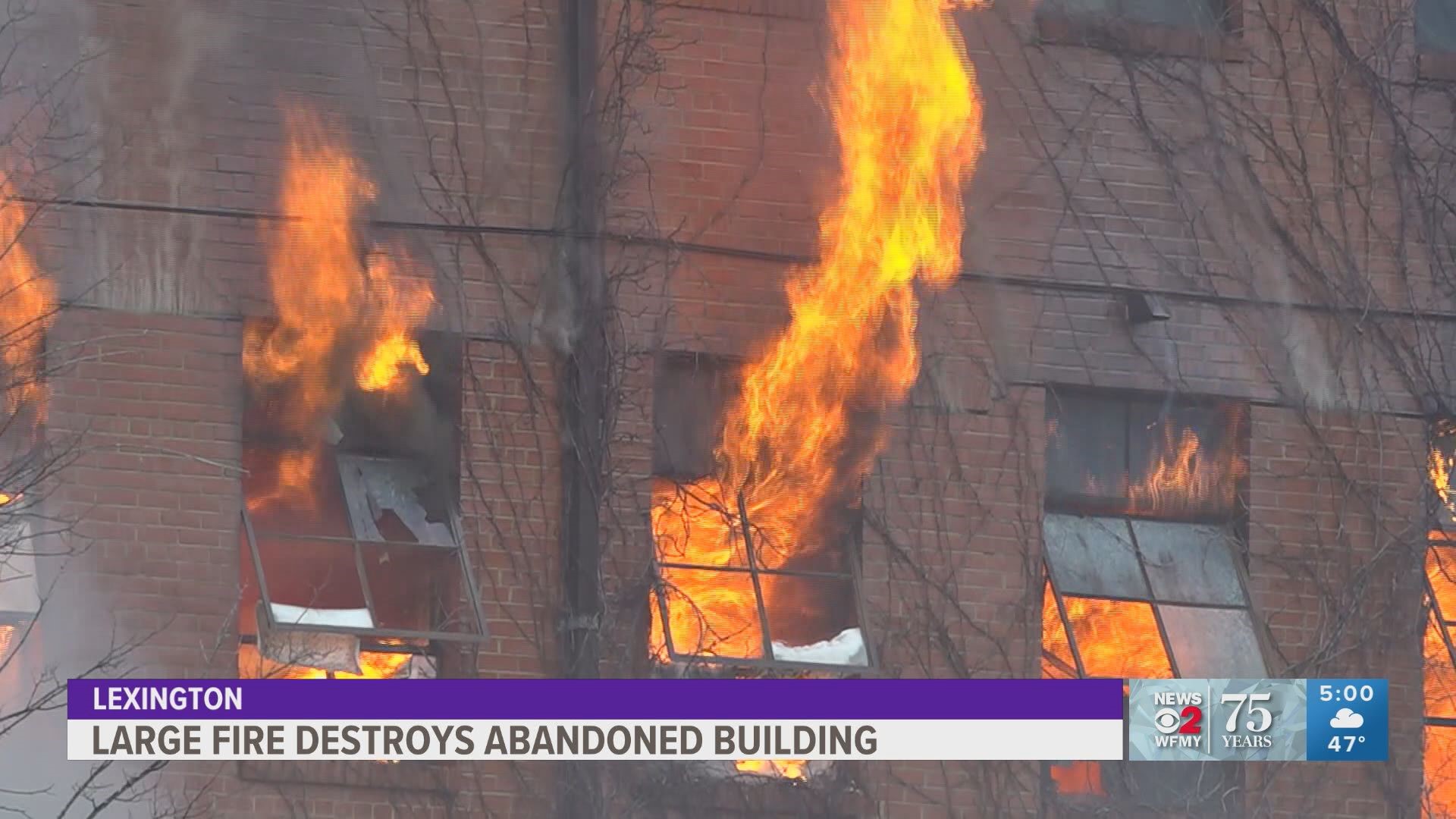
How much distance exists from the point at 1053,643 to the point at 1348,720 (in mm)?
1469

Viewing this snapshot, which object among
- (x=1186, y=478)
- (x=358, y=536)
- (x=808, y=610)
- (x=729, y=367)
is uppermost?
(x=729, y=367)

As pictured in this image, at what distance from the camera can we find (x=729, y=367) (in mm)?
11828

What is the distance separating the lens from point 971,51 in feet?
40.2

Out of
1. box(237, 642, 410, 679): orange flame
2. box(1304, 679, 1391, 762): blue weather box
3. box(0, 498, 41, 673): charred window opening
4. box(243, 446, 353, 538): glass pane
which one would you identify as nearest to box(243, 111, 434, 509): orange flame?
box(243, 446, 353, 538): glass pane

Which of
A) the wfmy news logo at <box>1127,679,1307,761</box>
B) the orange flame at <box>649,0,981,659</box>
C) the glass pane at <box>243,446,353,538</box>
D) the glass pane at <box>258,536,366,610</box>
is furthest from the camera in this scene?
the wfmy news logo at <box>1127,679,1307,761</box>

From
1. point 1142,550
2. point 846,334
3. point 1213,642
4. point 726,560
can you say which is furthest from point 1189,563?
point 726,560

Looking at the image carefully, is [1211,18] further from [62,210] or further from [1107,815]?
[62,210]

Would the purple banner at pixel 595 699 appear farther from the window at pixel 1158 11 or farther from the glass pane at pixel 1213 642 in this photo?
the window at pixel 1158 11

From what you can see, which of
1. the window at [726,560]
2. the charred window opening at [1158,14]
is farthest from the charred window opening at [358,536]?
the charred window opening at [1158,14]

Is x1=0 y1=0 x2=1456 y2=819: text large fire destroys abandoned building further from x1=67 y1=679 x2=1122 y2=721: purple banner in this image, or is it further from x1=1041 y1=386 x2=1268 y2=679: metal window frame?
x1=67 y1=679 x2=1122 y2=721: purple banner

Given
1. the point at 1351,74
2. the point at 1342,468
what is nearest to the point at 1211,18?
the point at 1351,74

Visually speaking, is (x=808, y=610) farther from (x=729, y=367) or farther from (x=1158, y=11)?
(x=1158, y=11)

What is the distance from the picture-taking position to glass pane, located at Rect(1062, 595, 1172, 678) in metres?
12.1

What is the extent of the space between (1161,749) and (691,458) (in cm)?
268
